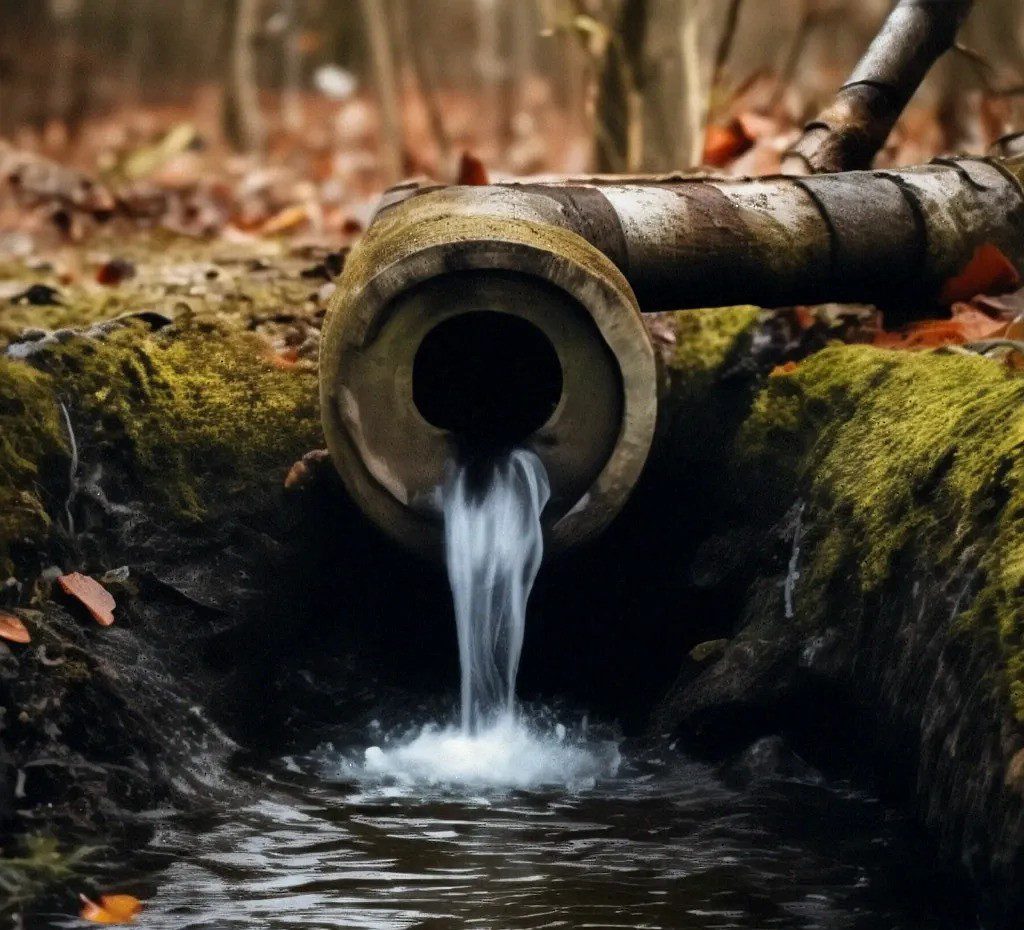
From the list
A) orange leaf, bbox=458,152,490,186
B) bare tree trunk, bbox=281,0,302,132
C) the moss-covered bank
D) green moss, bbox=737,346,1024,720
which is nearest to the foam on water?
the moss-covered bank

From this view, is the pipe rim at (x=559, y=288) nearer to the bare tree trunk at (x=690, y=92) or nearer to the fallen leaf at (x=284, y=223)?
the bare tree trunk at (x=690, y=92)

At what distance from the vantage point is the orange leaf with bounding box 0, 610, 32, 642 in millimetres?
3770

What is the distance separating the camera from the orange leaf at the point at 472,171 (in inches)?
246

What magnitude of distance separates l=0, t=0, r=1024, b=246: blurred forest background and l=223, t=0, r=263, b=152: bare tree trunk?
0.06ft

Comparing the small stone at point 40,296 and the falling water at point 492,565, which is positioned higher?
the small stone at point 40,296

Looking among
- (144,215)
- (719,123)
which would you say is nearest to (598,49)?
(719,123)

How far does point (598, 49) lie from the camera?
7500mm

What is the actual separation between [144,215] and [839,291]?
485 centimetres

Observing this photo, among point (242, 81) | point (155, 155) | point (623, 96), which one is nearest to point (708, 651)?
point (623, 96)

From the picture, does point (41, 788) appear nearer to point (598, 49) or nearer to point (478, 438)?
point (478, 438)

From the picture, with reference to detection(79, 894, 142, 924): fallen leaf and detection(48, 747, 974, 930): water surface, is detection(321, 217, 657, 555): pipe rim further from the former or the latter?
detection(79, 894, 142, 924): fallen leaf

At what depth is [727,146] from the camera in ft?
24.8

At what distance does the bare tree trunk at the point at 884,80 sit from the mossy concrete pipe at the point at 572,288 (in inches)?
19.4

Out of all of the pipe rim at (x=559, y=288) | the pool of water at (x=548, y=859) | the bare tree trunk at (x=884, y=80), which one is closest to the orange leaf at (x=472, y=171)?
the bare tree trunk at (x=884, y=80)
